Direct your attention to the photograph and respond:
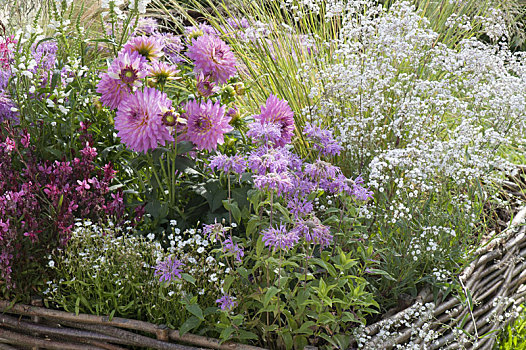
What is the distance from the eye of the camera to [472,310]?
2.21m

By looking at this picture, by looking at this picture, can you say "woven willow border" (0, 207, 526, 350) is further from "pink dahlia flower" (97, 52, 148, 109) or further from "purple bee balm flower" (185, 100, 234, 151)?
"pink dahlia flower" (97, 52, 148, 109)

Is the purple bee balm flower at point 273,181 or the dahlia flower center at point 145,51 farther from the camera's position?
the dahlia flower center at point 145,51

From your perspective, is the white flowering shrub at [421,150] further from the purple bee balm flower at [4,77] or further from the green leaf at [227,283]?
the purple bee balm flower at [4,77]

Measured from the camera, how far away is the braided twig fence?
175 cm

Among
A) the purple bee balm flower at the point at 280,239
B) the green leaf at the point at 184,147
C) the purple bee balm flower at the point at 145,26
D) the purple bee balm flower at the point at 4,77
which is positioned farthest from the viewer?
the purple bee balm flower at the point at 145,26

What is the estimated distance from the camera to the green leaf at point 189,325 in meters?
1.61

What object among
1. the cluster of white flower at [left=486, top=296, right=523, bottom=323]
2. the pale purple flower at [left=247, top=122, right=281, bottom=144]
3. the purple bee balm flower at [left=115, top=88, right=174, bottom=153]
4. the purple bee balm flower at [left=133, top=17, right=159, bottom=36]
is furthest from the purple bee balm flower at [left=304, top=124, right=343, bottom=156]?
the purple bee balm flower at [left=133, top=17, right=159, bottom=36]

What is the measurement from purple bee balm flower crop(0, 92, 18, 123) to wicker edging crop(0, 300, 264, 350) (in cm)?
71

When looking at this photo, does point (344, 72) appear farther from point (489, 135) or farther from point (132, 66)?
point (132, 66)

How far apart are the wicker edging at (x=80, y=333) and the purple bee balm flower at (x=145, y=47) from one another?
829 millimetres

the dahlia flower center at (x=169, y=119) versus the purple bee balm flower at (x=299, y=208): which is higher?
the dahlia flower center at (x=169, y=119)

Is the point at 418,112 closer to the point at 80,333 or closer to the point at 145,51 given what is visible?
the point at 145,51

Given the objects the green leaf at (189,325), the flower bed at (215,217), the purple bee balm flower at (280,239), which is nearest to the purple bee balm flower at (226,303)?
the flower bed at (215,217)

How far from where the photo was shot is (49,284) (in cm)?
184
